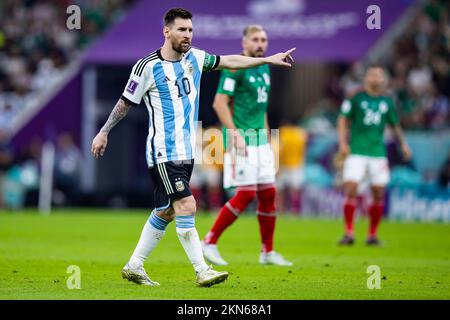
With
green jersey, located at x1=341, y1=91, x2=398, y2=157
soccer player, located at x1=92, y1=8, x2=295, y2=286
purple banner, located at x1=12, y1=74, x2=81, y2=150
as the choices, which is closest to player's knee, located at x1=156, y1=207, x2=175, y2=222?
soccer player, located at x1=92, y1=8, x2=295, y2=286

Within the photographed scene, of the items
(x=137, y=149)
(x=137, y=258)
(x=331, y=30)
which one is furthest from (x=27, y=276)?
(x=137, y=149)

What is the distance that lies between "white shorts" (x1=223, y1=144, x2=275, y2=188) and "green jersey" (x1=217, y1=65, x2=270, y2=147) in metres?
0.12

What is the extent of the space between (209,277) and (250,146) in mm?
3053

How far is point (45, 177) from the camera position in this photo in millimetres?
24875

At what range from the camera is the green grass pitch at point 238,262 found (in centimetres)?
838

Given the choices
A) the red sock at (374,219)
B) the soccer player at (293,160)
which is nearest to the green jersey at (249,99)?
the red sock at (374,219)

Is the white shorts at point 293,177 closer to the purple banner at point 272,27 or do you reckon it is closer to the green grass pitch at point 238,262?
the purple banner at point 272,27

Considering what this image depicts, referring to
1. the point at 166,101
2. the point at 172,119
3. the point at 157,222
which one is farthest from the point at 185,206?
the point at 166,101

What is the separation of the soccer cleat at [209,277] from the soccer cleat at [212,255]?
7.72 ft

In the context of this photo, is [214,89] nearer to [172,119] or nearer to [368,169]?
[368,169]

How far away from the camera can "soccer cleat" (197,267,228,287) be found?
848cm

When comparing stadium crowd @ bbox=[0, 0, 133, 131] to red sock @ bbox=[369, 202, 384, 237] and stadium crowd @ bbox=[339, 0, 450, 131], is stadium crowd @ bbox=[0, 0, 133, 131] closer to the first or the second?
stadium crowd @ bbox=[339, 0, 450, 131]

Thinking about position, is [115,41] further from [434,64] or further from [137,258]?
[137,258]
